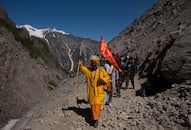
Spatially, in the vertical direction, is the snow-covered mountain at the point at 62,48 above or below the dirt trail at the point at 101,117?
above

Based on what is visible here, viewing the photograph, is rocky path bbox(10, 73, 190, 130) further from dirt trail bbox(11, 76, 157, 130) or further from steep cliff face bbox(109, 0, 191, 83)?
steep cliff face bbox(109, 0, 191, 83)

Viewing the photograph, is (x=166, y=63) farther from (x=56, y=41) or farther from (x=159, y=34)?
(x=56, y=41)

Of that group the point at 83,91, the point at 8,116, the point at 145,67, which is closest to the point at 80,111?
the point at 83,91

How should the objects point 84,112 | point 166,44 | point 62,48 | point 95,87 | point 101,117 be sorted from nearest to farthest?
1. point 95,87
2. point 101,117
3. point 84,112
4. point 166,44
5. point 62,48

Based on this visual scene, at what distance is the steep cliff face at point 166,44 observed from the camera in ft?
26.7

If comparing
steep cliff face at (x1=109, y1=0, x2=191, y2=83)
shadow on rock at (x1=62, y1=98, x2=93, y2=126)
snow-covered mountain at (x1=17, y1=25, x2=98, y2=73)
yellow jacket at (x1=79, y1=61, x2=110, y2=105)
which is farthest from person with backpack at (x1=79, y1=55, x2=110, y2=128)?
snow-covered mountain at (x1=17, y1=25, x2=98, y2=73)

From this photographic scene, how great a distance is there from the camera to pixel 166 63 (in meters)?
8.62

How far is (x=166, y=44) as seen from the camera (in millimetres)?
12406

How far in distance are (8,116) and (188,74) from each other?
2381cm

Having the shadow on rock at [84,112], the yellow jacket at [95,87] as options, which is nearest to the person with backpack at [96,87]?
the yellow jacket at [95,87]

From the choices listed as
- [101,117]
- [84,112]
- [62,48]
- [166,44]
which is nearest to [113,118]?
[101,117]

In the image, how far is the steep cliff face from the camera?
8.13 metres

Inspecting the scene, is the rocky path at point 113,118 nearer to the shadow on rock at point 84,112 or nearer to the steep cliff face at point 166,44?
the shadow on rock at point 84,112

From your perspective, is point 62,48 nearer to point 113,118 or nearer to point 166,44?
point 166,44
